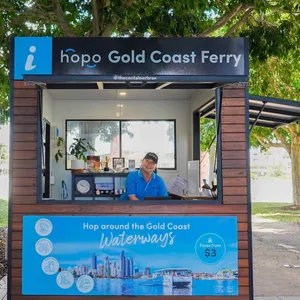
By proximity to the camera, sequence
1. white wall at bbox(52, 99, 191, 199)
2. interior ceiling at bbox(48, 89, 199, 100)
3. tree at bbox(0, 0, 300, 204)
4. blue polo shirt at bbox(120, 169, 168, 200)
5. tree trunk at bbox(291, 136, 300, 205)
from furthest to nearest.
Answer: tree trunk at bbox(291, 136, 300, 205)
white wall at bbox(52, 99, 191, 199)
tree at bbox(0, 0, 300, 204)
interior ceiling at bbox(48, 89, 199, 100)
blue polo shirt at bbox(120, 169, 168, 200)

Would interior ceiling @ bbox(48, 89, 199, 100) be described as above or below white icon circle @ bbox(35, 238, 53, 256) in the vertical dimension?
above

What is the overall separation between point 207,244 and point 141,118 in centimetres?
358

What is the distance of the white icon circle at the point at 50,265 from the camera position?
17.5 ft

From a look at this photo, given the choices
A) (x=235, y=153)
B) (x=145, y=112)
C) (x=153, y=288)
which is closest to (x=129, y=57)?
(x=235, y=153)

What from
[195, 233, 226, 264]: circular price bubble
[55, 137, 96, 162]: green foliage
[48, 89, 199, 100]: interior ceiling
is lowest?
[195, 233, 226, 264]: circular price bubble

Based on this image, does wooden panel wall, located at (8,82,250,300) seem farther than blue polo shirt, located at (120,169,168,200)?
No

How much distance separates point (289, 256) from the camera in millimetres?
9719

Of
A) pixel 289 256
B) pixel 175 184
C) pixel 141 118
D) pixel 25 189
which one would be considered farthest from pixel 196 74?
pixel 289 256

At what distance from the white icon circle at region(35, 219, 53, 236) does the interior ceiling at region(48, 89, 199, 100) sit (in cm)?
269

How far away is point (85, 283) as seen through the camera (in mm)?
5336

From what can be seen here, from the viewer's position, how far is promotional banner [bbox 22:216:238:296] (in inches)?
209

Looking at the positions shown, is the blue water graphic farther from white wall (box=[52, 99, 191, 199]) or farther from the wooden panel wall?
white wall (box=[52, 99, 191, 199])

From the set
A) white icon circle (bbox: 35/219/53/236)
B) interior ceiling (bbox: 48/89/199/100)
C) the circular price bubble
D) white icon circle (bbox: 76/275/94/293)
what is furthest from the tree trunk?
white icon circle (bbox: 35/219/53/236)

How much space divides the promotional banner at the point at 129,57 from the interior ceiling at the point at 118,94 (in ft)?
7.18
